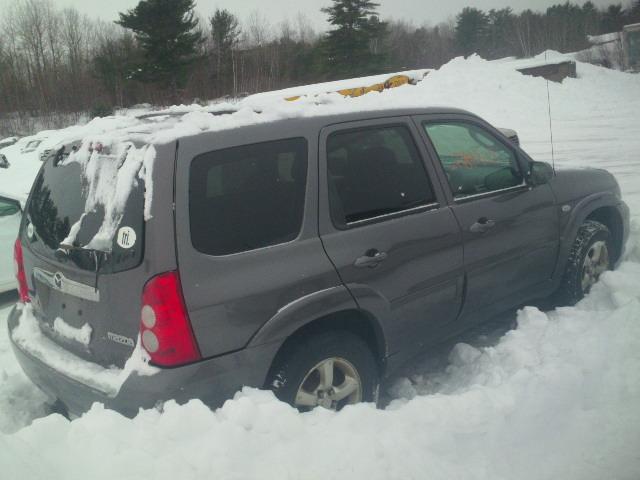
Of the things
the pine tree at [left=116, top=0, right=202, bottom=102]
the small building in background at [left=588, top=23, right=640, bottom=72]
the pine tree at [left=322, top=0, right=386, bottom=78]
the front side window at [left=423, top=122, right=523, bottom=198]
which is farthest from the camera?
the pine tree at [left=322, top=0, right=386, bottom=78]

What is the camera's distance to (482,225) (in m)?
3.75

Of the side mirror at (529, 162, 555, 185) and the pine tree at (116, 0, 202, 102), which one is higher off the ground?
the pine tree at (116, 0, 202, 102)

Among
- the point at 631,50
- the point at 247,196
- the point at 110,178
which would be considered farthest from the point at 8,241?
the point at 631,50

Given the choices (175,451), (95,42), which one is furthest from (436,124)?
(95,42)

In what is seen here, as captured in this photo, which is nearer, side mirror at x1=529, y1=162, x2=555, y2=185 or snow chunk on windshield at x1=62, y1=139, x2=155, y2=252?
snow chunk on windshield at x1=62, y1=139, x2=155, y2=252

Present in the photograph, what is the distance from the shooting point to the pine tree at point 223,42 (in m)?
38.5

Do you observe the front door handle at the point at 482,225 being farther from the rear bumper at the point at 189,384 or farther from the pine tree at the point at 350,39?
the pine tree at the point at 350,39

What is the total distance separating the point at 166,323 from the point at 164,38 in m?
35.3

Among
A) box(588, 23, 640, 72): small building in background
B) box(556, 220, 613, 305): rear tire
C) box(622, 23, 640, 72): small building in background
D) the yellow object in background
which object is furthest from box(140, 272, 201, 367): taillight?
box(622, 23, 640, 72): small building in background

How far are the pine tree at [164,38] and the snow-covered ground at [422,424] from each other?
32573 mm

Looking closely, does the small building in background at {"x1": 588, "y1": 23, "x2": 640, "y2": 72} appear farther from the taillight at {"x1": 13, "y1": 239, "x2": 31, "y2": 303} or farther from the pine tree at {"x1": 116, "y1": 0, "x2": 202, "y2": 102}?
the taillight at {"x1": 13, "y1": 239, "x2": 31, "y2": 303}

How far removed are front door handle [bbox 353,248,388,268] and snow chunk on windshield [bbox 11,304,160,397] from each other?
1146 mm

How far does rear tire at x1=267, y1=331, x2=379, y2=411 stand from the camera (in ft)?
9.39

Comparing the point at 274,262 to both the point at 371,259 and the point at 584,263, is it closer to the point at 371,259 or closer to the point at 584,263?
the point at 371,259
